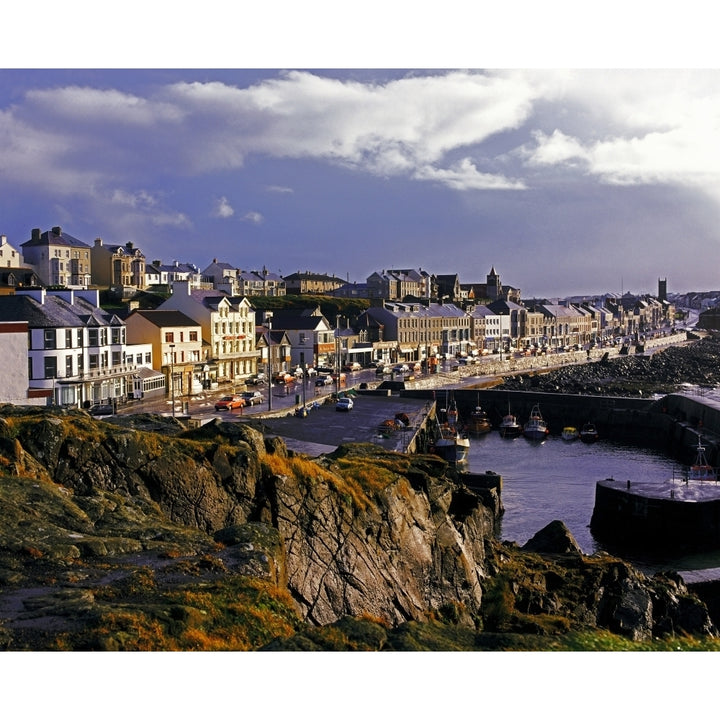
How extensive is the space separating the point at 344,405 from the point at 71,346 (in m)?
16.4

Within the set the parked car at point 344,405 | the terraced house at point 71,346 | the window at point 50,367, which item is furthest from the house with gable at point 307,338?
the window at point 50,367

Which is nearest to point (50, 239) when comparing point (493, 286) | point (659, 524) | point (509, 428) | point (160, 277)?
point (160, 277)

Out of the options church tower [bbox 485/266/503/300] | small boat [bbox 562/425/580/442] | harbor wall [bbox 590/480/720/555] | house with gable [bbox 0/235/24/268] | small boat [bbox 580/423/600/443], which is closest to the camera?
harbor wall [bbox 590/480/720/555]

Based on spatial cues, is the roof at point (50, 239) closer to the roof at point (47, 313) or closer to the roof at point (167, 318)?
the roof at point (167, 318)

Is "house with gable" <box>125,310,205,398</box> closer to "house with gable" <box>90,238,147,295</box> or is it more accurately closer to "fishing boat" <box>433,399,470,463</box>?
"fishing boat" <box>433,399,470,463</box>

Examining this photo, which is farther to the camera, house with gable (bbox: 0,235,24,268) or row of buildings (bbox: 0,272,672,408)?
house with gable (bbox: 0,235,24,268)

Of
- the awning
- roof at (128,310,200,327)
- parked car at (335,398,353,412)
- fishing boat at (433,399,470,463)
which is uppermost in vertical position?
roof at (128,310,200,327)

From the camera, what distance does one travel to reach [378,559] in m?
14.8

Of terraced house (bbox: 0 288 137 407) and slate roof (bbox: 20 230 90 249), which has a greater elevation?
slate roof (bbox: 20 230 90 249)

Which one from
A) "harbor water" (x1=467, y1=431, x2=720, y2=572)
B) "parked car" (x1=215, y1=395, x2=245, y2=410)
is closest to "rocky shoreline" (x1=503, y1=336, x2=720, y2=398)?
"harbor water" (x1=467, y1=431, x2=720, y2=572)

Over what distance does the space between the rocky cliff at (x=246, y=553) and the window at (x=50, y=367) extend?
17.7 m

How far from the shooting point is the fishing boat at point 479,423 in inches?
2325

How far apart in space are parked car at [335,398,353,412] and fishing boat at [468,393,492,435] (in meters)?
13.4

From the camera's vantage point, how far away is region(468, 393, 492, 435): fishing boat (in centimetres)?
5906
